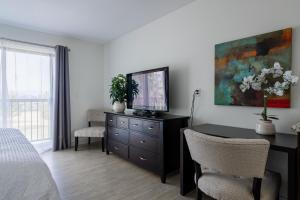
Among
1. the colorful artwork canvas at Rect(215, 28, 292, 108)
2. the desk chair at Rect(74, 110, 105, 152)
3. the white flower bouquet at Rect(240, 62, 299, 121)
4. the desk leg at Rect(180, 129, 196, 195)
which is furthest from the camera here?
the desk chair at Rect(74, 110, 105, 152)

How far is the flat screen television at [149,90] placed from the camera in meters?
2.71

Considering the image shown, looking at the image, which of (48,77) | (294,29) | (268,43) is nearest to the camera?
(294,29)

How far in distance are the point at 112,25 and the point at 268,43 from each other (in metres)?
2.62

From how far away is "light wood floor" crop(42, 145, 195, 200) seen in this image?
2156 millimetres

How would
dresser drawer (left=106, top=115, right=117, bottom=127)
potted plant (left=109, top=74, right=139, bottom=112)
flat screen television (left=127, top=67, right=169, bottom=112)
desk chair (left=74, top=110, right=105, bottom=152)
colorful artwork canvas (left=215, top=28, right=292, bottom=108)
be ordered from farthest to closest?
desk chair (left=74, top=110, right=105, bottom=152)
potted plant (left=109, top=74, right=139, bottom=112)
dresser drawer (left=106, top=115, right=117, bottom=127)
flat screen television (left=127, top=67, right=169, bottom=112)
colorful artwork canvas (left=215, top=28, right=292, bottom=108)

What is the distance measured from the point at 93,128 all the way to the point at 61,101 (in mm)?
877

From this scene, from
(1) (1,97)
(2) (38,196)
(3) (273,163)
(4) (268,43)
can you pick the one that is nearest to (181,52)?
(4) (268,43)

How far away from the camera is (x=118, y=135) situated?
334 centimetres

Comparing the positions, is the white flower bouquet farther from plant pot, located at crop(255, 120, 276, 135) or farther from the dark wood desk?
the dark wood desk

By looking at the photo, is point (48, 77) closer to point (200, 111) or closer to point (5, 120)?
point (5, 120)

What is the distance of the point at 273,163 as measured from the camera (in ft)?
6.30

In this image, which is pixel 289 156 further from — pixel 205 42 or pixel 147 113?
pixel 147 113

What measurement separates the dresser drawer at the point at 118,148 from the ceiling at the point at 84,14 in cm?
219

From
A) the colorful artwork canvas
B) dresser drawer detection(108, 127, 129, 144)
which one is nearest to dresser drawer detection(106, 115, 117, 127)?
dresser drawer detection(108, 127, 129, 144)
